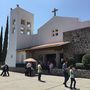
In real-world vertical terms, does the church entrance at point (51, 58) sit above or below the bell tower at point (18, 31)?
below

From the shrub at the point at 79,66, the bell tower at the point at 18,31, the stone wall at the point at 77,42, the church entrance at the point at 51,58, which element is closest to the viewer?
the shrub at the point at 79,66

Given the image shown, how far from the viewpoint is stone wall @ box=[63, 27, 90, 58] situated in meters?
25.0

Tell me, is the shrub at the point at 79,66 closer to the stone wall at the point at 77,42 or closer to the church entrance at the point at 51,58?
the stone wall at the point at 77,42

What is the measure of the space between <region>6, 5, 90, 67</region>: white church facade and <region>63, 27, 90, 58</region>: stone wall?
191 cm

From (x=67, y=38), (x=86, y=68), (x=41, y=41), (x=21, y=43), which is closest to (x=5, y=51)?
(x=21, y=43)

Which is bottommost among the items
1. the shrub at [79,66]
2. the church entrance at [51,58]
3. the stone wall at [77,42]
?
the shrub at [79,66]

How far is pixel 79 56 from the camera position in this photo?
82.5ft

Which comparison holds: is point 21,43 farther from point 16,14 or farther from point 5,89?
point 5,89

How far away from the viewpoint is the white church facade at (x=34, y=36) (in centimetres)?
2923

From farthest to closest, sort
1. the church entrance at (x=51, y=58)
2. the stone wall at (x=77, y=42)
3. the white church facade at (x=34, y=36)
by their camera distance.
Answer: the church entrance at (x=51, y=58)
the white church facade at (x=34, y=36)
the stone wall at (x=77, y=42)

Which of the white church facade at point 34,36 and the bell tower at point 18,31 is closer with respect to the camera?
the white church facade at point 34,36

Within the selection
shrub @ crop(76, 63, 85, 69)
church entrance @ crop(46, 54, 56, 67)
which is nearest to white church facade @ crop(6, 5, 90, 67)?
church entrance @ crop(46, 54, 56, 67)

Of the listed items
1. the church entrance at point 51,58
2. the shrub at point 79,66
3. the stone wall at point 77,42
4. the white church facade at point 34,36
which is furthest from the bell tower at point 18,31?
the shrub at point 79,66

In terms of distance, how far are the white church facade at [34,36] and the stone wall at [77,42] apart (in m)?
1.91
